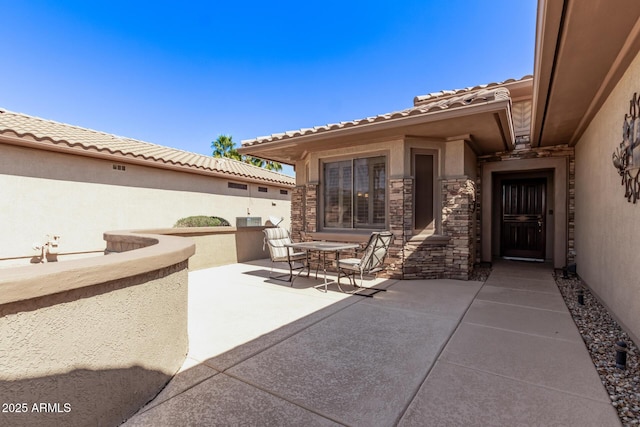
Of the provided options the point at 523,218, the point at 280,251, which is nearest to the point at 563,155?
the point at 523,218

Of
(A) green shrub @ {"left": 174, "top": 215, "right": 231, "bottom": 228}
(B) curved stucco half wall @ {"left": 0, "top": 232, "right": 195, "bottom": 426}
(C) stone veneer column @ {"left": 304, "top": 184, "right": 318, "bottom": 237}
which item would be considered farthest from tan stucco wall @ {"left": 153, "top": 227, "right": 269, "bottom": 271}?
(B) curved stucco half wall @ {"left": 0, "top": 232, "right": 195, "bottom": 426}

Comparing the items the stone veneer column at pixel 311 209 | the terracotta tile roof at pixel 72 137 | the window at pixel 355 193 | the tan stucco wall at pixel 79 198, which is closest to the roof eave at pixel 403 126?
the window at pixel 355 193

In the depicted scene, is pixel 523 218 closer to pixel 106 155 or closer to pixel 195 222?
pixel 195 222

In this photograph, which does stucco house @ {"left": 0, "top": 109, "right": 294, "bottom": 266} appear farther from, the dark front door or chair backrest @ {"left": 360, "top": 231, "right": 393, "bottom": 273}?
the dark front door

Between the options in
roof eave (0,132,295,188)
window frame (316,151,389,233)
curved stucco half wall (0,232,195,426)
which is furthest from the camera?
window frame (316,151,389,233)

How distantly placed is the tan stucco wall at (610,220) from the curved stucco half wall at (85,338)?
195 inches

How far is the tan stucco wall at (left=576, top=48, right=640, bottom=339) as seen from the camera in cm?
346

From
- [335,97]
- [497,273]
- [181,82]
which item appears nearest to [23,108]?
[181,82]

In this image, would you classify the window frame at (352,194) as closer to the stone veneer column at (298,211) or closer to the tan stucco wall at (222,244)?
the stone veneer column at (298,211)

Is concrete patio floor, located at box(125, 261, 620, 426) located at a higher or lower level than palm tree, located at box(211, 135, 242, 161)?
lower

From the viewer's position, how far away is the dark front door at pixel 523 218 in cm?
913

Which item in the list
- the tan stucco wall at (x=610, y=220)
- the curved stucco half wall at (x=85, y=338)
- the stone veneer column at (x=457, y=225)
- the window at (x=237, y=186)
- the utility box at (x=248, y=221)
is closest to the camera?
the curved stucco half wall at (x=85, y=338)

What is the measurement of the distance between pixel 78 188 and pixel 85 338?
25.6 ft

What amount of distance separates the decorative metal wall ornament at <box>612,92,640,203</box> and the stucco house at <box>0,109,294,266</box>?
33.9ft
